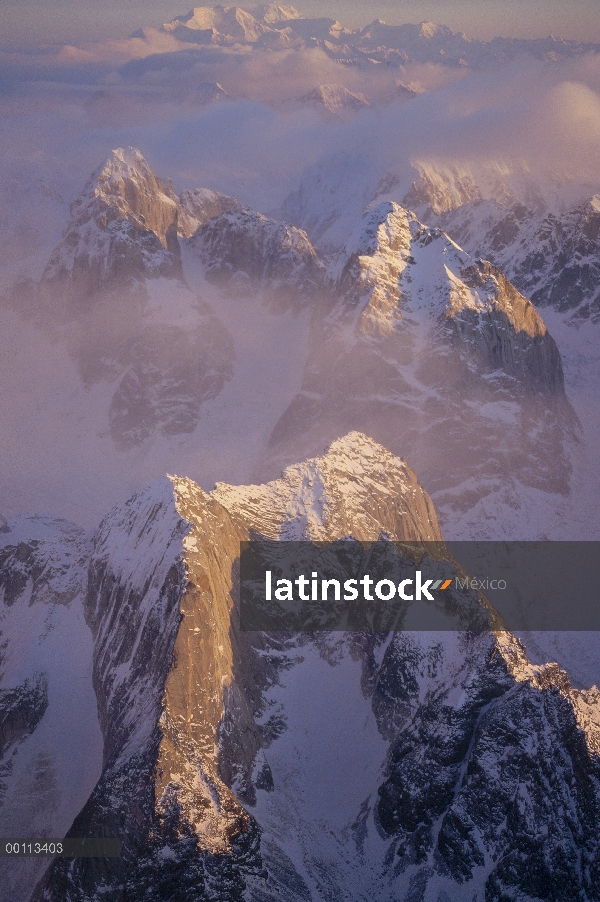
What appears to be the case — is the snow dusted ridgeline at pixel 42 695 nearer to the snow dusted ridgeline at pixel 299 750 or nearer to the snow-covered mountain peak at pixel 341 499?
the snow dusted ridgeline at pixel 299 750

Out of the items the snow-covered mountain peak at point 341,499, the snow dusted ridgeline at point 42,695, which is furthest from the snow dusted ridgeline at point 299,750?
the snow dusted ridgeline at point 42,695

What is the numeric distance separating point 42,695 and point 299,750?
34672mm

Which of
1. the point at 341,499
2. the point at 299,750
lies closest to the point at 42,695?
the point at 299,750

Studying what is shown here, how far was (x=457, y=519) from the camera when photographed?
608ft

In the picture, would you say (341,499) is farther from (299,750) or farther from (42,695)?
(42,695)

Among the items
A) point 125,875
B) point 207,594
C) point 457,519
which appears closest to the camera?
point 125,875

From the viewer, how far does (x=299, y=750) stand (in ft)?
343

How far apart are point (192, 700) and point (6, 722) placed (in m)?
31.8

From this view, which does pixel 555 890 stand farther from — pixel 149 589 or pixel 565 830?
pixel 149 589

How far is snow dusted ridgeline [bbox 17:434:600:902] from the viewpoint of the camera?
84.2 m

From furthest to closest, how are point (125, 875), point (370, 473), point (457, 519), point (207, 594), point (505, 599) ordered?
point (457, 519) < point (505, 599) < point (370, 473) < point (207, 594) < point (125, 875)

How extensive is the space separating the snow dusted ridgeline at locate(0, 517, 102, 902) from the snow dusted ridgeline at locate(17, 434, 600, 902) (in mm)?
4027

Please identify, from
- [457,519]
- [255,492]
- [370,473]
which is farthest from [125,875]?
[457,519]

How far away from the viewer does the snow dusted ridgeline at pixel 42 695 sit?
101 meters
